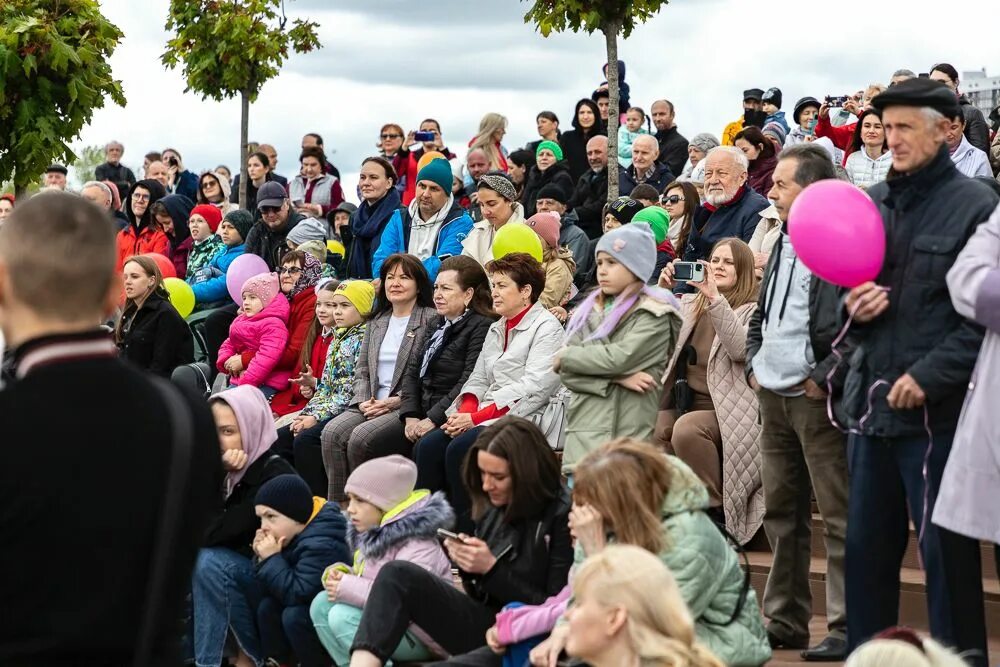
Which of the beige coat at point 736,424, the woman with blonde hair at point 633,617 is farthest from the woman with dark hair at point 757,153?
the woman with blonde hair at point 633,617

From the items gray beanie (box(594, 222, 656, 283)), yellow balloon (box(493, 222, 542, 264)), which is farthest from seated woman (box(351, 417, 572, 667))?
yellow balloon (box(493, 222, 542, 264))

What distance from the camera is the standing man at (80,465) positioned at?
259 cm

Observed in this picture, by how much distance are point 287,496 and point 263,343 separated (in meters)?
3.27

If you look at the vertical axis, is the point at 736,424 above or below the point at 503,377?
below

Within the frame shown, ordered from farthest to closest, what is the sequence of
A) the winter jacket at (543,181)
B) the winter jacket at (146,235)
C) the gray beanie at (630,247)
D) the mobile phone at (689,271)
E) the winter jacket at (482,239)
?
the winter jacket at (543,181)
the winter jacket at (146,235)
the winter jacket at (482,239)
the mobile phone at (689,271)
the gray beanie at (630,247)

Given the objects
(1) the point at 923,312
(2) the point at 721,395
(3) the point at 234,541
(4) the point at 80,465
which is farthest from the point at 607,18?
(4) the point at 80,465

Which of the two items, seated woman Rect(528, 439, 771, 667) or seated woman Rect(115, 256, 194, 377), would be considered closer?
seated woman Rect(528, 439, 771, 667)

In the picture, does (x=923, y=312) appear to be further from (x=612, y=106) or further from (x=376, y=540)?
(x=612, y=106)

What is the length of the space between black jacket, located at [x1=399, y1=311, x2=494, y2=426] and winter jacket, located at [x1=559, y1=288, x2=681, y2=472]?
5.51 feet

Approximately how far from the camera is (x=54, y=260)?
2.68m

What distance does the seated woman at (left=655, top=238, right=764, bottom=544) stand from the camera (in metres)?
7.45

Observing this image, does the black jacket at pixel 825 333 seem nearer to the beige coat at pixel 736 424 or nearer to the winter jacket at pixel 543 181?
the beige coat at pixel 736 424

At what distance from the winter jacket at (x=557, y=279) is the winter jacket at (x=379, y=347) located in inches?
29.4

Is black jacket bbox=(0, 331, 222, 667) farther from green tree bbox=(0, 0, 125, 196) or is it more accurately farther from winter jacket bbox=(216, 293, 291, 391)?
green tree bbox=(0, 0, 125, 196)
